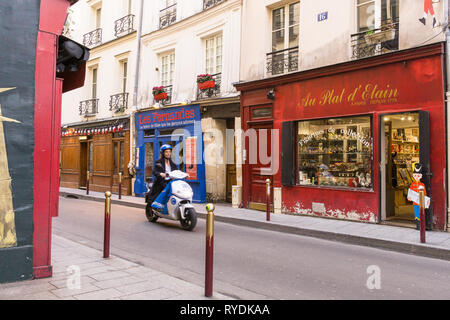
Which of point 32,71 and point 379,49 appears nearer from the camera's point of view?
point 32,71

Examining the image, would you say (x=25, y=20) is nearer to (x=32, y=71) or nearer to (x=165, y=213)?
(x=32, y=71)

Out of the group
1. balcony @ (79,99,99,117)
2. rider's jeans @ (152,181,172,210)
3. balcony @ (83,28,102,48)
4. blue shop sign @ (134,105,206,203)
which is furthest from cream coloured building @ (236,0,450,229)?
balcony @ (83,28,102,48)

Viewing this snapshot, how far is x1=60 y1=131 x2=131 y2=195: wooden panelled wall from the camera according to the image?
1670 centimetres

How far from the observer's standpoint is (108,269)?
15.6 feet

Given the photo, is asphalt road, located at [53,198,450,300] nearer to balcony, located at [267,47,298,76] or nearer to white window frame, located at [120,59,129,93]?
balcony, located at [267,47,298,76]

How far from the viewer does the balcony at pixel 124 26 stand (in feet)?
55.6

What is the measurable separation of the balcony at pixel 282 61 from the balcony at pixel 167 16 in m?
5.67

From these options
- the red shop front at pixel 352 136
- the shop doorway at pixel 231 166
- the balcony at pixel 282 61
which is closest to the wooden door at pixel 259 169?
the red shop front at pixel 352 136

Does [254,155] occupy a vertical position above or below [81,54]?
below

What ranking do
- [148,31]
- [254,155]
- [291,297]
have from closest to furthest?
[291,297], [254,155], [148,31]

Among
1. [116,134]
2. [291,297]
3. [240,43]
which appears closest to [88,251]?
[291,297]

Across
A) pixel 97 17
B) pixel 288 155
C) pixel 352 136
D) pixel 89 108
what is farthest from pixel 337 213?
pixel 97 17

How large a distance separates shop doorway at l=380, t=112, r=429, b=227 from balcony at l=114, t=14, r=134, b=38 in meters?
12.4

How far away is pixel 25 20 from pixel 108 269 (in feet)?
10.3
